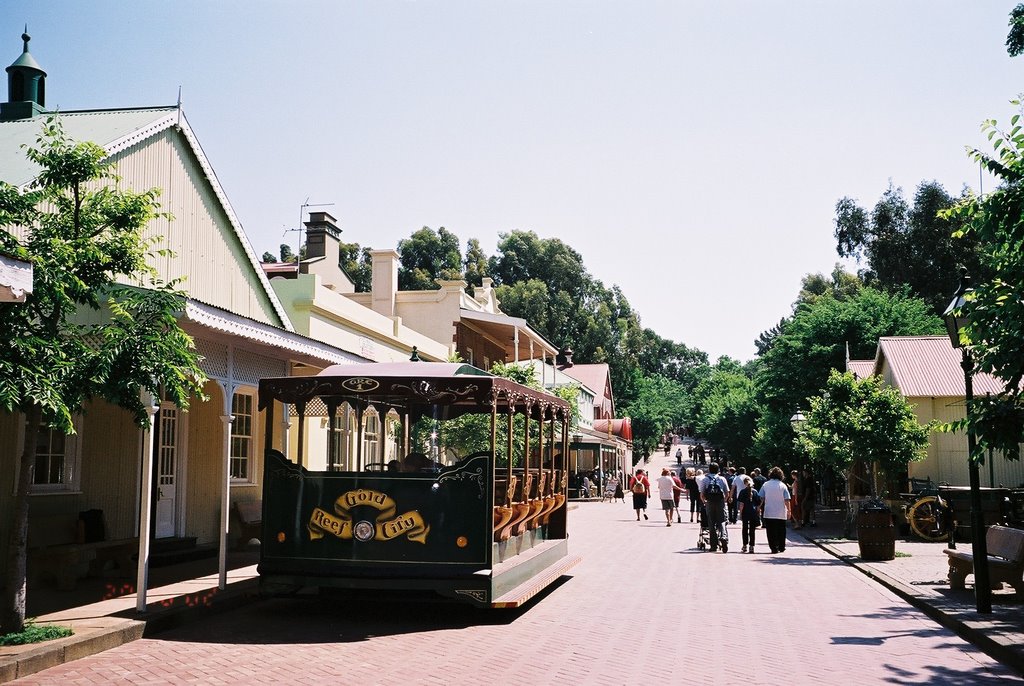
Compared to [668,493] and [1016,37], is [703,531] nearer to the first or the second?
[668,493]

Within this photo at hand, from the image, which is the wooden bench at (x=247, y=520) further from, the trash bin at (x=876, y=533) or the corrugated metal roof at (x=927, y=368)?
the corrugated metal roof at (x=927, y=368)

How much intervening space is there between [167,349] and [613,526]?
63.0ft

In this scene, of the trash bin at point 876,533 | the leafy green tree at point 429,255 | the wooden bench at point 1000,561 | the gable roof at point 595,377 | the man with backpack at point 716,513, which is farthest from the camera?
the leafy green tree at point 429,255

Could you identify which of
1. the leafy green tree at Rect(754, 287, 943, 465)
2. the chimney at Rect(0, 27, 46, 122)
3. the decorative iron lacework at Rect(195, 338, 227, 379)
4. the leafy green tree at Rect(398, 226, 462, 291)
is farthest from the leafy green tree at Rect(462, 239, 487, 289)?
the decorative iron lacework at Rect(195, 338, 227, 379)

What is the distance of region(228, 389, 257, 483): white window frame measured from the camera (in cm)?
1706

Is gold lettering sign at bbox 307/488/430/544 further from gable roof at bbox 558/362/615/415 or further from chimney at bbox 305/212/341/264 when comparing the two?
gable roof at bbox 558/362/615/415

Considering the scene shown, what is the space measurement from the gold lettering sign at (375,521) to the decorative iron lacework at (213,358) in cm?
260

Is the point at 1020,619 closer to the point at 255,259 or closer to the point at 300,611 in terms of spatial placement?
the point at 300,611

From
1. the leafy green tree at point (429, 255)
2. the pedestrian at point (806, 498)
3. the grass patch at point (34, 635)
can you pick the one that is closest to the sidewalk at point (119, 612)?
the grass patch at point (34, 635)

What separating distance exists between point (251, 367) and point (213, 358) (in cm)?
137

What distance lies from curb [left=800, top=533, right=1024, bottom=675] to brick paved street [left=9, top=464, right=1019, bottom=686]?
0.41 feet

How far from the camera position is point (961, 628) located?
32.8 feet

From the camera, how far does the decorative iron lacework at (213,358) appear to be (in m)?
11.7

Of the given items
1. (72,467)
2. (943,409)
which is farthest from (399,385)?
(943,409)
